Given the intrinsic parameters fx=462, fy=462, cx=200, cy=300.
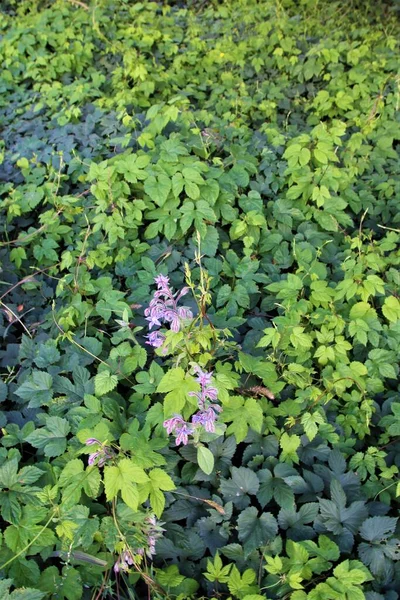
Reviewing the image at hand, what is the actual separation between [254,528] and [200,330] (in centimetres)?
77

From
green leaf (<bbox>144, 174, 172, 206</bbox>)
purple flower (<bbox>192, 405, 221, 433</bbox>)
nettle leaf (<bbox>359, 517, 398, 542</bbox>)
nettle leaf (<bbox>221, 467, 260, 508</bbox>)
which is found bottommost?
nettle leaf (<bbox>359, 517, 398, 542</bbox>)

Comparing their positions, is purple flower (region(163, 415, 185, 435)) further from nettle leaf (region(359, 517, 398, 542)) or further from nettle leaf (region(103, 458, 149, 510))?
nettle leaf (region(359, 517, 398, 542))

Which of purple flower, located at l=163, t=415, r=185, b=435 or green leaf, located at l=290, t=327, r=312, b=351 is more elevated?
purple flower, located at l=163, t=415, r=185, b=435

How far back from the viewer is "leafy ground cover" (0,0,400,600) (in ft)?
5.40

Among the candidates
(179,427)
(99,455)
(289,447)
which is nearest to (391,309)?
(289,447)

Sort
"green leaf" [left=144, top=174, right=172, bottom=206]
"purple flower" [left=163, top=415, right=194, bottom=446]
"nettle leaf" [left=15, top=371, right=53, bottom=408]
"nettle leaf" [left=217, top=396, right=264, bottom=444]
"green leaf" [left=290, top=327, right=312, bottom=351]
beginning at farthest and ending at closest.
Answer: "green leaf" [left=144, top=174, right=172, bottom=206] < "green leaf" [left=290, top=327, right=312, bottom=351] < "nettle leaf" [left=15, top=371, right=53, bottom=408] < "nettle leaf" [left=217, top=396, right=264, bottom=444] < "purple flower" [left=163, top=415, right=194, bottom=446]

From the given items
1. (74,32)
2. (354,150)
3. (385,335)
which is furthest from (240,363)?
(74,32)

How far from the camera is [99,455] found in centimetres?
165

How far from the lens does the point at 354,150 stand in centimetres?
349

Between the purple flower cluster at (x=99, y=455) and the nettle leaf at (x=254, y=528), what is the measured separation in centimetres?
55

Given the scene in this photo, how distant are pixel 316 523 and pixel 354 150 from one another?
273 cm

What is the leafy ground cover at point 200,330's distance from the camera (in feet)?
5.40

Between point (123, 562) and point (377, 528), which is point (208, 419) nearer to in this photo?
point (123, 562)

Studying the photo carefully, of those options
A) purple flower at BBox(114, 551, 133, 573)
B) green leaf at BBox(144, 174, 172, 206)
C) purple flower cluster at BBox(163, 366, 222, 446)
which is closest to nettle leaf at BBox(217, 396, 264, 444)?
purple flower cluster at BBox(163, 366, 222, 446)
